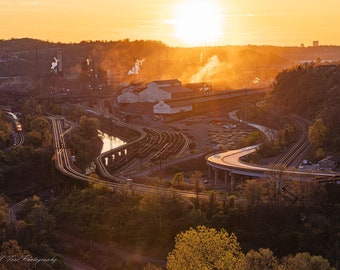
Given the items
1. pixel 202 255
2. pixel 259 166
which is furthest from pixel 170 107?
pixel 202 255

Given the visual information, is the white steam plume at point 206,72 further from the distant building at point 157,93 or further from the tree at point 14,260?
the tree at point 14,260

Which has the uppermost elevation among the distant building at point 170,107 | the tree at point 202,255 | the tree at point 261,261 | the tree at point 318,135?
the tree at point 202,255

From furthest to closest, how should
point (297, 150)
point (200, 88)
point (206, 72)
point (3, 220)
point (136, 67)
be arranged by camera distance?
point (136, 67), point (206, 72), point (200, 88), point (297, 150), point (3, 220)

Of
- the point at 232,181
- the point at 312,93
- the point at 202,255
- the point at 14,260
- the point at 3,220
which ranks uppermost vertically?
the point at 202,255

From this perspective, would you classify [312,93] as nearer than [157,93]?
Yes

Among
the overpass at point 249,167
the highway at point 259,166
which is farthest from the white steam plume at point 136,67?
the overpass at point 249,167

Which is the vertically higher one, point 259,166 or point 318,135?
point 318,135

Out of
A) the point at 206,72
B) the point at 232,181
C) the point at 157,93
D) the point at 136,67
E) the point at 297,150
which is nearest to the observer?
the point at 232,181

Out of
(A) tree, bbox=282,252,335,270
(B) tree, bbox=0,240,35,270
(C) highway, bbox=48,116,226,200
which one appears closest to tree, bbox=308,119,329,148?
(C) highway, bbox=48,116,226,200

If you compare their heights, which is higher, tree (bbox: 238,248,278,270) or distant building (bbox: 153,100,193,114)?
tree (bbox: 238,248,278,270)

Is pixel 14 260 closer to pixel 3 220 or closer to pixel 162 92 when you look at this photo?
pixel 3 220

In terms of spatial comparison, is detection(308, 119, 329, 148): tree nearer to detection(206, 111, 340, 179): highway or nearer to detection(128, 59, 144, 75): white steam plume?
detection(206, 111, 340, 179): highway

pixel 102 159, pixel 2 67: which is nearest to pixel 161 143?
pixel 102 159
